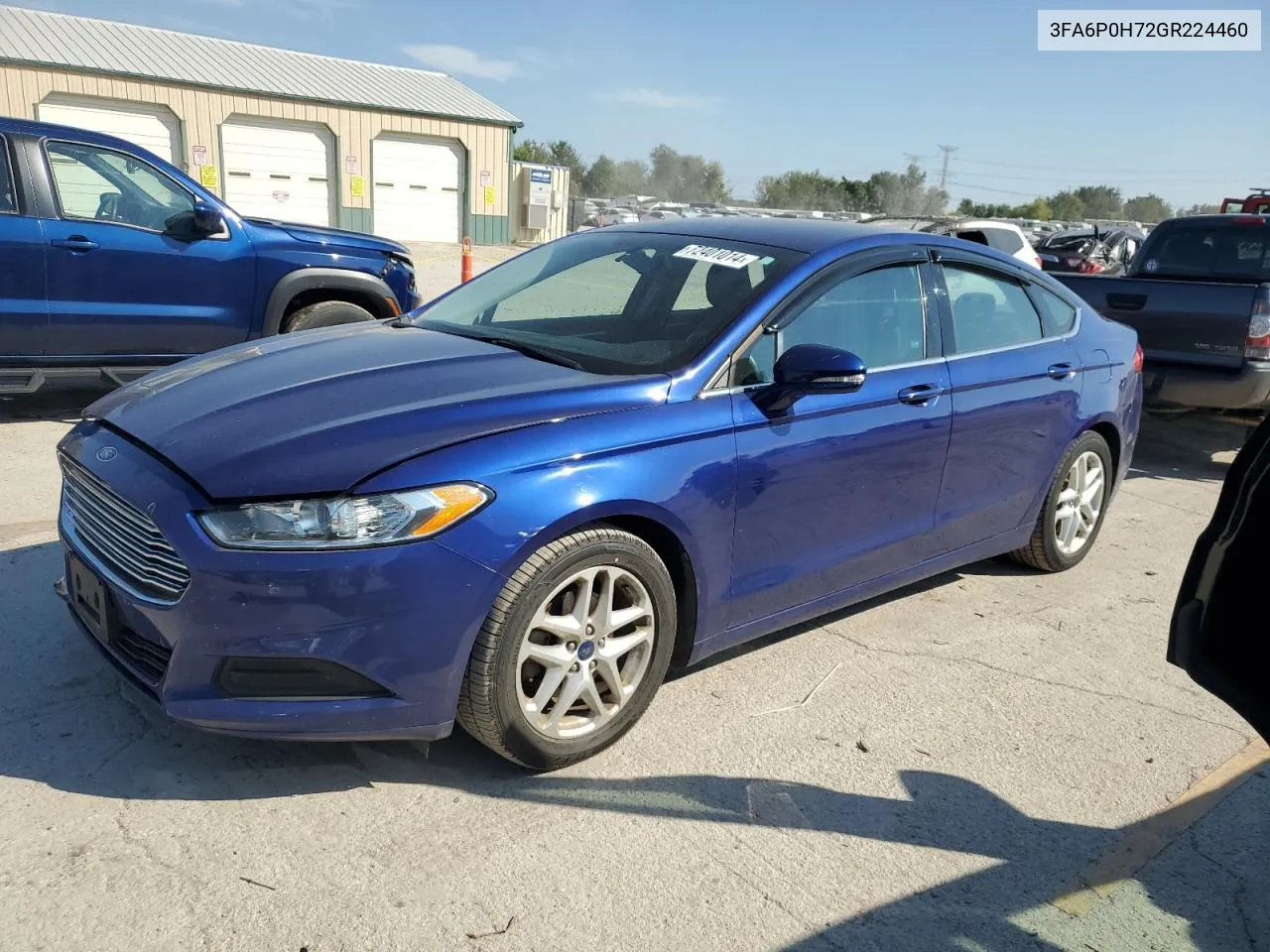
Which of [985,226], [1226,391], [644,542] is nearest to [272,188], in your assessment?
[985,226]

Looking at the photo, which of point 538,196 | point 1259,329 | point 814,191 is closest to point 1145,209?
point 814,191

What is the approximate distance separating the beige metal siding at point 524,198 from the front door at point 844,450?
27.6 metres

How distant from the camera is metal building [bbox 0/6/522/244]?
23656 mm

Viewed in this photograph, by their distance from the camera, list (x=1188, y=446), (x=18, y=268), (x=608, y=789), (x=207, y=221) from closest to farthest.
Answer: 1. (x=608, y=789)
2. (x=18, y=268)
3. (x=207, y=221)
4. (x=1188, y=446)

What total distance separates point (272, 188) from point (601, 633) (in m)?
26.1

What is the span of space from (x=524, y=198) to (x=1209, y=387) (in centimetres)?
2614

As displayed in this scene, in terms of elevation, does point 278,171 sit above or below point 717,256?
above

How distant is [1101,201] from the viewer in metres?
81.1

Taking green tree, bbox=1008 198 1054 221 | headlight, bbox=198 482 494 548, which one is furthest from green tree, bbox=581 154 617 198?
headlight, bbox=198 482 494 548

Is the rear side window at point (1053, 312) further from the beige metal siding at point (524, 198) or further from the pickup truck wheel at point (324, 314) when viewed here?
the beige metal siding at point (524, 198)

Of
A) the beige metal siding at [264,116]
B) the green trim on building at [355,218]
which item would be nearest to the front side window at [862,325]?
the beige metal siding at [264,116]

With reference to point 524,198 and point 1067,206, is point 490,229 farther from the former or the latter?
point 1067,206

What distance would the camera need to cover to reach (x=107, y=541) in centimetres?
292

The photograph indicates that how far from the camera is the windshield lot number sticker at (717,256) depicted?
3.77 metres
